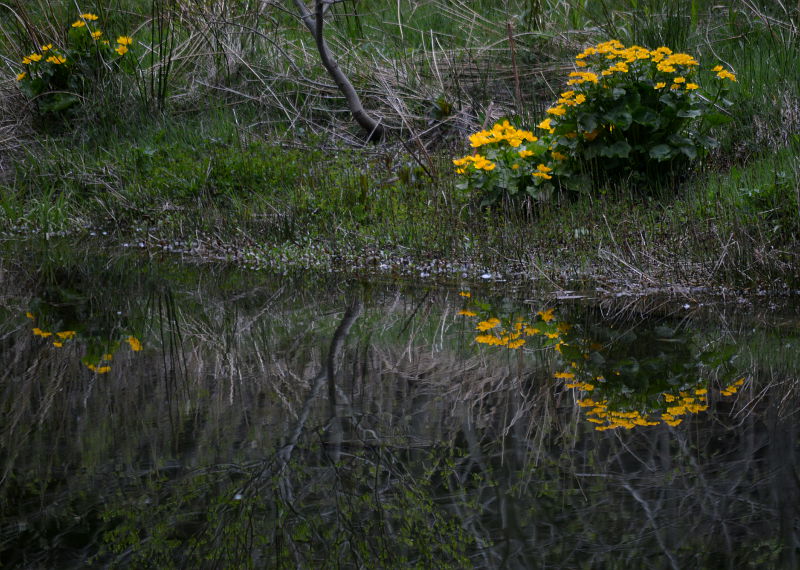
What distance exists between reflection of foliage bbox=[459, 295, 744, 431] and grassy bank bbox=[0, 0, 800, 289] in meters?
0.97

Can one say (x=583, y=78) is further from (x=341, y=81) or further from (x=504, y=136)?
(x=341, y=81)

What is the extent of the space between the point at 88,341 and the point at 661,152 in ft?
13.1

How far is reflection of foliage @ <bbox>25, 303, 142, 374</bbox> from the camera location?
3.81 meters

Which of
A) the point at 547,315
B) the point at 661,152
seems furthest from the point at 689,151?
the point at 547,315

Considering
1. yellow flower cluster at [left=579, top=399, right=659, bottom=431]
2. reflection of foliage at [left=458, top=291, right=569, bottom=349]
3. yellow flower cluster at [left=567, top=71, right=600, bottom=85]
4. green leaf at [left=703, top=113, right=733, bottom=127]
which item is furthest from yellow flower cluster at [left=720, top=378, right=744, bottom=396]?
green leaf at [left=703, top=113, right=733, bottom=127]

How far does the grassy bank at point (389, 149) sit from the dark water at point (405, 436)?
0.89 meters

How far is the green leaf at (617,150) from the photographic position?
246 inches

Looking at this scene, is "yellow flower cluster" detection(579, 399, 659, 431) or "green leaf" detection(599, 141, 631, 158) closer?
"yellow flower cluster" detection(579, 399, 659, 431)

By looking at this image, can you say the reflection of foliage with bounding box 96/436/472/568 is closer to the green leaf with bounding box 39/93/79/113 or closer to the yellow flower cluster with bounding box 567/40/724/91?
the yellow flower cluster with bounding box 567/40/724/91

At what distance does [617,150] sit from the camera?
6.28m

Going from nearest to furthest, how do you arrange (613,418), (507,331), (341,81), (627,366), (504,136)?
(613,418), (627,366), (507,331), (504,136), (341,81)

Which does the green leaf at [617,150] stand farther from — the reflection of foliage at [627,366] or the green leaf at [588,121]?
the reflection of foliage at [627,366]

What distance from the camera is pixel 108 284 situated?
5758 millimetres

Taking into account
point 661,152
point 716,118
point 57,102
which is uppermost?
point 57,102
